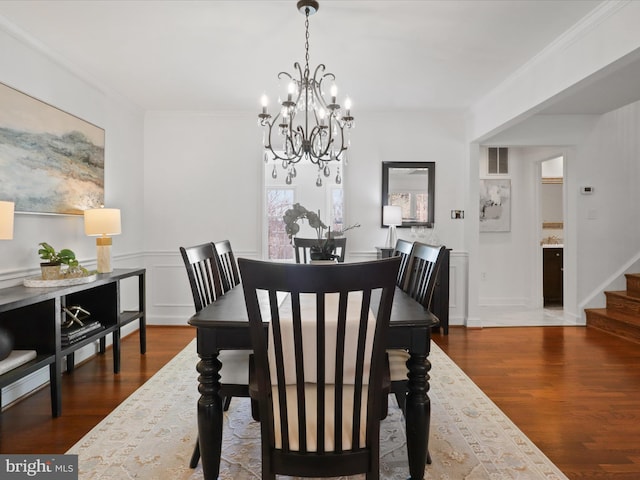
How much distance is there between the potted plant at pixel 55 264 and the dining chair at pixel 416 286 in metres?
2.16

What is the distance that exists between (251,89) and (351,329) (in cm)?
305

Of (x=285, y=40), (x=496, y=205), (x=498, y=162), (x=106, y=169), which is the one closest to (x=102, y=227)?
(x=106, y=169)

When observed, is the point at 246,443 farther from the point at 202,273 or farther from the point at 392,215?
the point at 392,215

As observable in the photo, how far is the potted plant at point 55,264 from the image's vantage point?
8.13 feet

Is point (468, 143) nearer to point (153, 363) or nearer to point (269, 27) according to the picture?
point (269, 27)

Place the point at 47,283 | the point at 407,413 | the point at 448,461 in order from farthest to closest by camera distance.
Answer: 1. the point at 47,283
2. the point at 448,461
3. the point at 407,413

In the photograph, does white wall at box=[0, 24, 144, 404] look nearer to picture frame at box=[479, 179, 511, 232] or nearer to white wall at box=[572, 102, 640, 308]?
picture frame at box=[479, 179, 511, 232]

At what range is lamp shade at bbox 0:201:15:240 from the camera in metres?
1.94

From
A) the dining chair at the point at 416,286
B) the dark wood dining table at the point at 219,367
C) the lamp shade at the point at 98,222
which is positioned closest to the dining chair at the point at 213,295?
the dark wood dining table at the point at 219,367

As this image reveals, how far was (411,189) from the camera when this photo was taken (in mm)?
4398

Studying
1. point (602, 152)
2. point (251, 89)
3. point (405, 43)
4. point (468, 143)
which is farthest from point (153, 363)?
point (602, 152)

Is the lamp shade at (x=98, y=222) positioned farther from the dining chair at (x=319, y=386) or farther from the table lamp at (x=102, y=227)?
the dining chair at (x=319, y=386)

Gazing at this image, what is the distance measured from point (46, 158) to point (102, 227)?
2.00 ft

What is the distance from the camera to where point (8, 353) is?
2.04 metres
